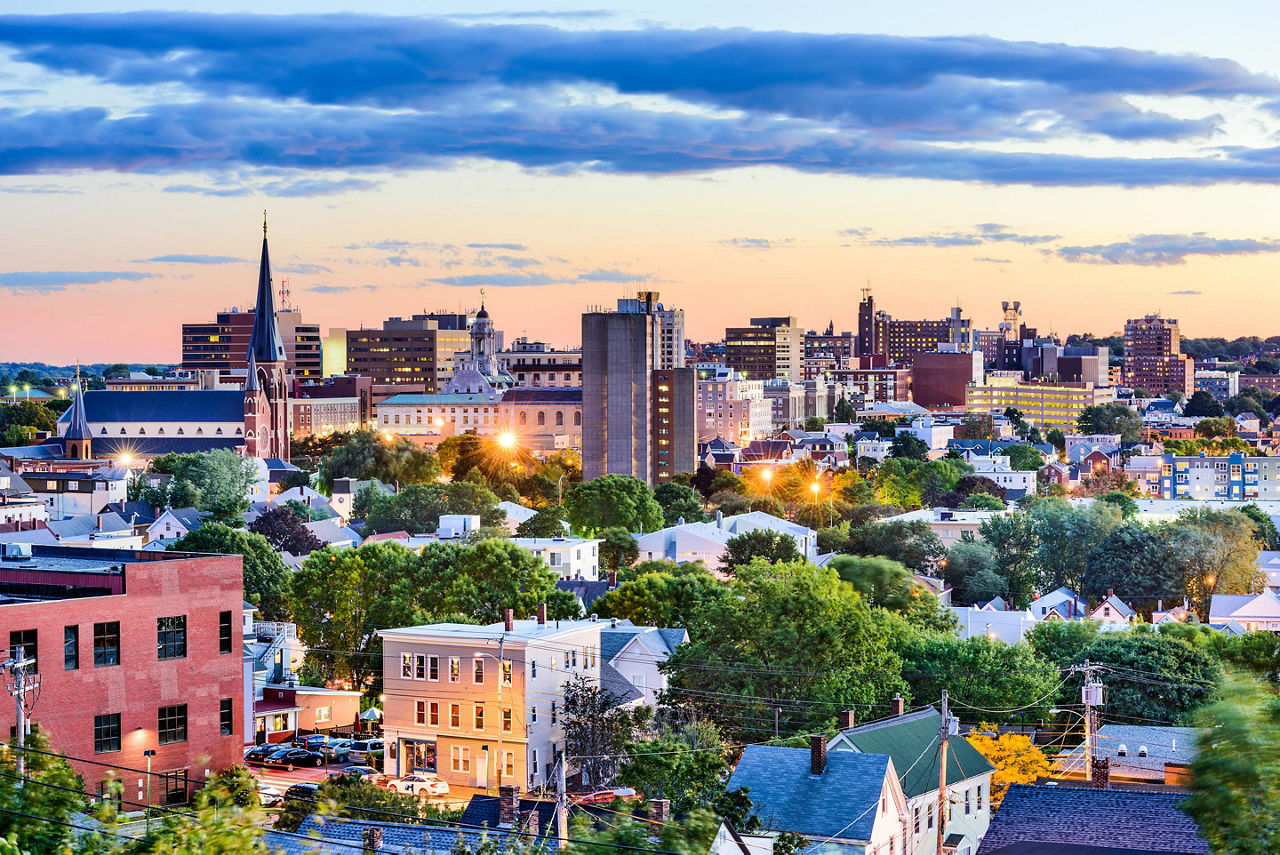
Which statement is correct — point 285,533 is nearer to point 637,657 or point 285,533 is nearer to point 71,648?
point 637,657

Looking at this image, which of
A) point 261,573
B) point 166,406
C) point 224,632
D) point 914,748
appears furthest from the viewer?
point 166,406

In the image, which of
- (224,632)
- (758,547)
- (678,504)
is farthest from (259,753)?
(678,504)

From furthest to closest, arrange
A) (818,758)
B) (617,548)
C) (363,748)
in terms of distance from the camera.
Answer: (617,548)
(363,748)
(818,758)

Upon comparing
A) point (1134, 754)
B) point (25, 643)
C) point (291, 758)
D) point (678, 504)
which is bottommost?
point (678, 504)

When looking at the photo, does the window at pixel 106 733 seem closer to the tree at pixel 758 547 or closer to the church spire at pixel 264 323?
the tree at pixel 758 547

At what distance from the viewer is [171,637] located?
3947 centimetres

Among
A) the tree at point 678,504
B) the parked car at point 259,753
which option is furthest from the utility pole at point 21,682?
the tree at point 678,504

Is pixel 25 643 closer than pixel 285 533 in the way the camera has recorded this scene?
Yes

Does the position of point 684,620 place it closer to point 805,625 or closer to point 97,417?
point 805,625

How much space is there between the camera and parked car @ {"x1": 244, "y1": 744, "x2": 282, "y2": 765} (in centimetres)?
4869

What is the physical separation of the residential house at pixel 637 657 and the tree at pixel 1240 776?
40.5 meters

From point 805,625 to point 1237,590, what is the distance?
57184mm

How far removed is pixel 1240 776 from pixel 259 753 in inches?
1620

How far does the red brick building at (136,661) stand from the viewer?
3675 centimetres
